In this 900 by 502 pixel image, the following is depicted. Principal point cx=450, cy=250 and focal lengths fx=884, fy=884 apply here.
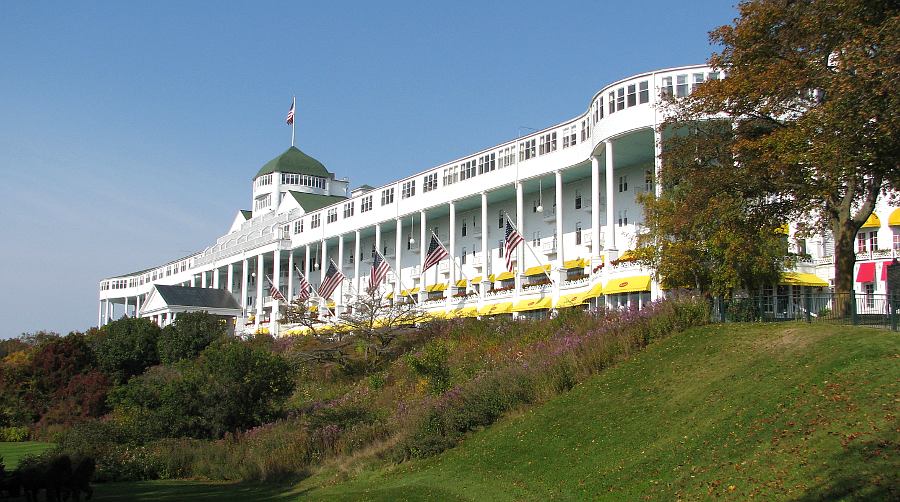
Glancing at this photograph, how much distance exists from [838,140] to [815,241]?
27792 millimetres

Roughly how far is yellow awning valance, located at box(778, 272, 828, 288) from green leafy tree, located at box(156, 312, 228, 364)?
40.5 meters

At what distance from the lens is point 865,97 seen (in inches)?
822

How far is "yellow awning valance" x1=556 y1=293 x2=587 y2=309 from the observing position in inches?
1966

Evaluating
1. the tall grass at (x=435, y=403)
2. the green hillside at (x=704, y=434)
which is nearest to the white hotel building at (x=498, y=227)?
the tall grass at (x=435, y=403)

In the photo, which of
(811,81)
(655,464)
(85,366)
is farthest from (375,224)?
(655,464)

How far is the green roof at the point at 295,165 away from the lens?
109062mm

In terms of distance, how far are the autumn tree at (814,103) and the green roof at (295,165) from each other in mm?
80692

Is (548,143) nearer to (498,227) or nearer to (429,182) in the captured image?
(498,227)

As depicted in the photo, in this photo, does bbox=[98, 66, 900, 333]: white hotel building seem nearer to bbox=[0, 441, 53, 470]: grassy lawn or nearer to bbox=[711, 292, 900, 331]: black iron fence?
bbox=[711, 292, 900, 331]: black iron fence

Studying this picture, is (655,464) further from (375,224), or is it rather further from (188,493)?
(375,224)

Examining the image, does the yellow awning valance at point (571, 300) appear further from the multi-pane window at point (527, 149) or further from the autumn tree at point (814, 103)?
the autumn tree at point (814, 103)

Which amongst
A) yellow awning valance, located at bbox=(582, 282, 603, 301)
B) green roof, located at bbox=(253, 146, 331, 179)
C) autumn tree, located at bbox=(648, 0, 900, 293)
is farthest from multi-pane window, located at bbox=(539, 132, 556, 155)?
green roof, located at bbox=(253, 146, 331, 179)

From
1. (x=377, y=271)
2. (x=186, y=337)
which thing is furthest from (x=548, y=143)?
(x=186, y=337)

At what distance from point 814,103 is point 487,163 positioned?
38.0 m
